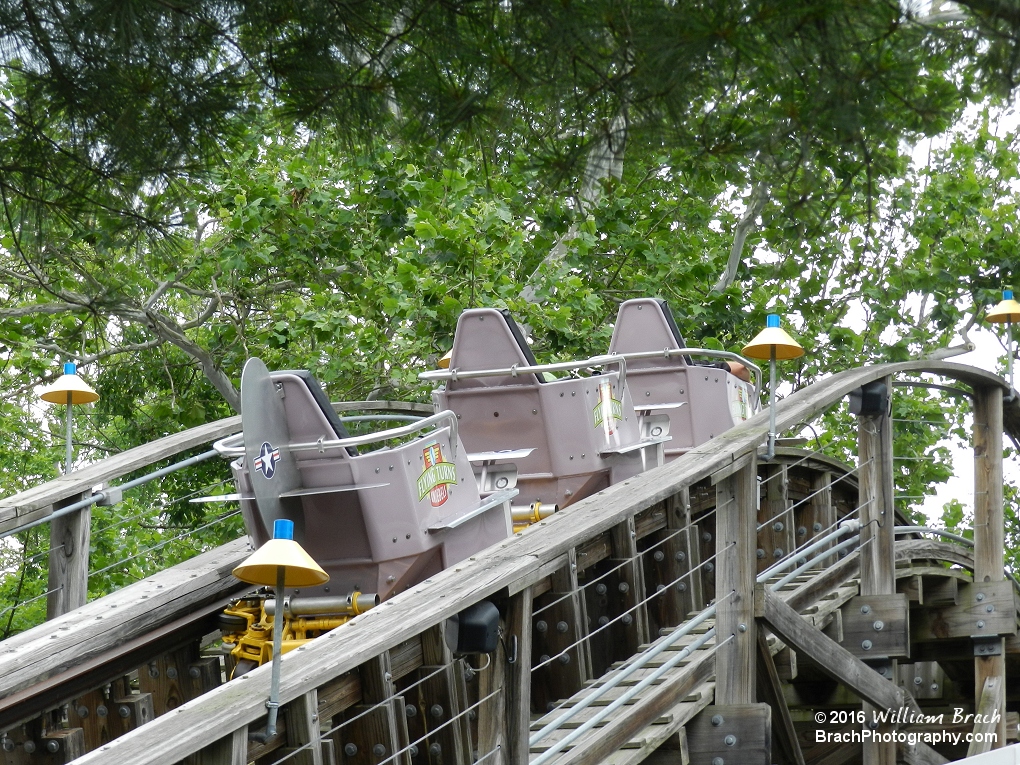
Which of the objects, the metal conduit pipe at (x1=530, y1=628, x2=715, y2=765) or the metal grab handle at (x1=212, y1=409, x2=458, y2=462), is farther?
the metal grab handle at (x1=212, y1=409, x2=458, y2=462)

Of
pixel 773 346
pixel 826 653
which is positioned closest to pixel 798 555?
pixel 826 653

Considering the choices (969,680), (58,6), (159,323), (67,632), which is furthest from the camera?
(159,323)

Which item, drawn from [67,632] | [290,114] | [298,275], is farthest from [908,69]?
[298,275]

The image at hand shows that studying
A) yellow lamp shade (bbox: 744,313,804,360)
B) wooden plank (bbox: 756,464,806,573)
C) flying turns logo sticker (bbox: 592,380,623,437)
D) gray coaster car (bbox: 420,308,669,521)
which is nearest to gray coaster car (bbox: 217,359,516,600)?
yellow lamp shade (bbox: 744,313,804,360)

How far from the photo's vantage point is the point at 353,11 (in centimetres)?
434

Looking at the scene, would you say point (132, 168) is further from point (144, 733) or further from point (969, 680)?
point (969, 680)

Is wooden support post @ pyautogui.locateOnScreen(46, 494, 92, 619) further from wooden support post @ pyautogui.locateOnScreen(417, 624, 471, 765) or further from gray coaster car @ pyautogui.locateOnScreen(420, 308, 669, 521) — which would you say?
gray coaster car @ pyautogui.locateOnScreen(420, 308, 669, 521)

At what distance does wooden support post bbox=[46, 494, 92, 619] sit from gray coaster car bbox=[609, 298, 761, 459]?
4.33 m

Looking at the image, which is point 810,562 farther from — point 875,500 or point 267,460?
point 267,460

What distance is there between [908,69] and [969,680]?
7.15 meters

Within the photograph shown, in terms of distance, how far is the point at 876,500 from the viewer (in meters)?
6.52

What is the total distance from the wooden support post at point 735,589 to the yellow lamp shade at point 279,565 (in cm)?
244

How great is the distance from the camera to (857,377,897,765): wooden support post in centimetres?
652

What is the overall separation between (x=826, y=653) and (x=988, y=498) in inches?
99.5
